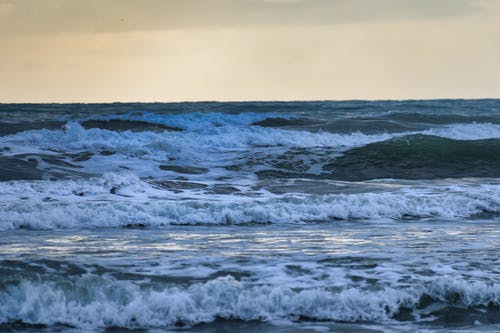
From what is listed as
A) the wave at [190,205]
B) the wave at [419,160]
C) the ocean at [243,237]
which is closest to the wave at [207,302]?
the ocean at [243,237]

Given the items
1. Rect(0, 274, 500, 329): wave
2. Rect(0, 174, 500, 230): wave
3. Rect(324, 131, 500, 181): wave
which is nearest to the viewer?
Rect(0, 274, 500, 329): wave

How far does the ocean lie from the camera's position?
7176 millimetres

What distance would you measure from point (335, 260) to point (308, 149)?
15208mm

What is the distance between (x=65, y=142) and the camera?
2378 centimetres

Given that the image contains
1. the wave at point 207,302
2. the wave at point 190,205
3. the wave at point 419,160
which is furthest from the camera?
the wave at point 419,160

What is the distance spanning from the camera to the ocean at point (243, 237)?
718 centimetres

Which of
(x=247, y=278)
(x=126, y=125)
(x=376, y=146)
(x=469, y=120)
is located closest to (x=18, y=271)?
(x=247, y=278)

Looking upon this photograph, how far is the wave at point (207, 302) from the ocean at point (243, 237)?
0.02m

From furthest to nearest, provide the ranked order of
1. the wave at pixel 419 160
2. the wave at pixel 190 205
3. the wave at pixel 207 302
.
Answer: the wave at pixel 419 160, the wave at pixel 190 205, the wave at pixel 207 302

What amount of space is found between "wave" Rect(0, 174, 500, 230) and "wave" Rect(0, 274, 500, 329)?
4.62 m

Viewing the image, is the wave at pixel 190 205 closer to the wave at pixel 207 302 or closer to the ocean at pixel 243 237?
the ocean at pixel 243 237

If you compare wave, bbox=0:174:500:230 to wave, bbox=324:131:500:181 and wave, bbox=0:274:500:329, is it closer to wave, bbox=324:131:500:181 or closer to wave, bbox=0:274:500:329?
wave, bbox=0:274:500:329

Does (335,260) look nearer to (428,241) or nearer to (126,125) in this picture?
(428,241)

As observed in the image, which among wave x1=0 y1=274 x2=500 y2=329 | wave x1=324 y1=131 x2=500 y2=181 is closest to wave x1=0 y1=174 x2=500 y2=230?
wave x1=0 y1=274 x2=500 y2=329
